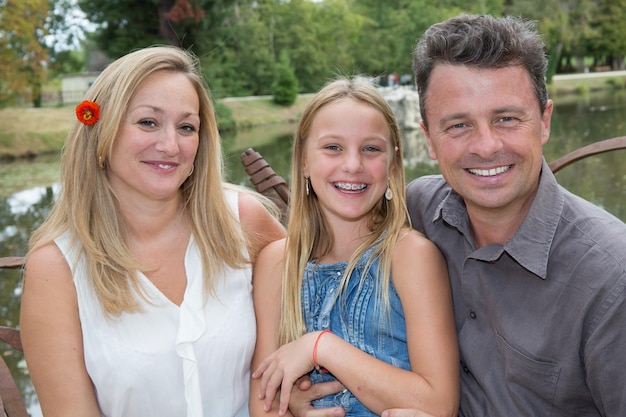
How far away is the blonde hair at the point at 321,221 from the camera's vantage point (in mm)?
2264

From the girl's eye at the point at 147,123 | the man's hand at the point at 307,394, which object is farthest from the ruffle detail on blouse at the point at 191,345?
the girl's eye at the point at 147,123

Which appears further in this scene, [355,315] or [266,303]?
[266,303]

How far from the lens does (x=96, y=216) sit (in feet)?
7.57

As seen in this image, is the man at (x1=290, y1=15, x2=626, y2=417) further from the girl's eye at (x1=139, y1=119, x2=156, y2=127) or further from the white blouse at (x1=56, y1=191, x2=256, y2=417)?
the girl's eye at (x1=139, y1=119, x2=156, y2=127)

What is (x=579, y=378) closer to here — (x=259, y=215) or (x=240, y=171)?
(x=259, y=215)

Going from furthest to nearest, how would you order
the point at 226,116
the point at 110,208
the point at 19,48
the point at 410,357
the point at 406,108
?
the point at 226,116
the point at 19,48
the point at 406,108
the point at 110,208
the point at 410,357

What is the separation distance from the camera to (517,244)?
1867 mm

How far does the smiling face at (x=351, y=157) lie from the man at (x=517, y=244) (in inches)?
10.0

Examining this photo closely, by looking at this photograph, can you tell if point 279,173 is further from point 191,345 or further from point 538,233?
point 538,233

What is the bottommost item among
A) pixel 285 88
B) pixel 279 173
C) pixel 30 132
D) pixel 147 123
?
pixel 30 132

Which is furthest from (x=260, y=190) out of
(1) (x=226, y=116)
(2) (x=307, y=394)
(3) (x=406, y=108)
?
(1) (x=226, y=116)

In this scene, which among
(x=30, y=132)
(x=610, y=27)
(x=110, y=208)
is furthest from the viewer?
(x=610, y=27)

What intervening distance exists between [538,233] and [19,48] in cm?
2053

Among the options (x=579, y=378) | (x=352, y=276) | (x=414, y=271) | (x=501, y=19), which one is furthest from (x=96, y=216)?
(x=579, y=378)
